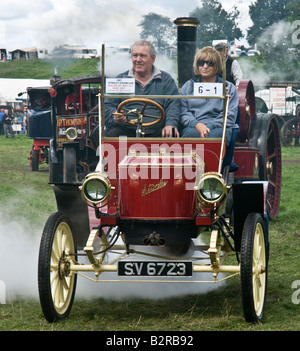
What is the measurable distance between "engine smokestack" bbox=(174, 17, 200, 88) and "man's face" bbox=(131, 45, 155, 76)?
1.03 ft

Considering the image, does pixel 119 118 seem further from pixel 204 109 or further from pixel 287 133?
pixel 287 133

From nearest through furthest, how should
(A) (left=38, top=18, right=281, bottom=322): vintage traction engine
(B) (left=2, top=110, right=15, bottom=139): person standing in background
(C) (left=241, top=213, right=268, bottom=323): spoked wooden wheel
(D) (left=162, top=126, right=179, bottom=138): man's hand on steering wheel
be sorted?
(C) (left=241, top=213, right=268, bottom=323): spoked wooden wheel, (A) (left=38, top=18, right=281, bottom=322): vintage traction engine, (D) (left=162, top=126, right=179, bottom=138): man's hand on steering wheel, (B) (left=2, top=110, right=15, bottom=139): person standing in background

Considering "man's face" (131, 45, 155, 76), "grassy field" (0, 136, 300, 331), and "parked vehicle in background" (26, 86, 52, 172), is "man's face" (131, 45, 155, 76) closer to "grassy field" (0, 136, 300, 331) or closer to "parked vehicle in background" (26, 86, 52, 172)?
"grassy field" (0, 136, 300, 331)

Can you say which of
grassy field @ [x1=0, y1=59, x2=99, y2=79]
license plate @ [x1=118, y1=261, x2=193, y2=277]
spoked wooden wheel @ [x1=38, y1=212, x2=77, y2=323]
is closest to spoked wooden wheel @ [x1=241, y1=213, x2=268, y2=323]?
license plate @ [x1=118, y1=261, x2=193, y2=277]

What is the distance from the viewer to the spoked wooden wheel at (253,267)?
4.17 meters

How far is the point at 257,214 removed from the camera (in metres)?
4.56

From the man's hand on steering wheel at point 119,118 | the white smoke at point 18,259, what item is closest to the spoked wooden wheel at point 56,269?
the white smoke at point 18,259

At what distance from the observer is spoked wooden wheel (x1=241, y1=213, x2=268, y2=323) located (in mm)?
4172

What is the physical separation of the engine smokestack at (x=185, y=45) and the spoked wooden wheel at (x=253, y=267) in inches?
57.7

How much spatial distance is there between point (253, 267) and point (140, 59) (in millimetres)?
1827

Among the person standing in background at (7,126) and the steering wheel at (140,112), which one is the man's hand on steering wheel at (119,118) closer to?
the steering wheel at (140,112)

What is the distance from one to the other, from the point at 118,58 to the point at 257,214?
5.35ft
